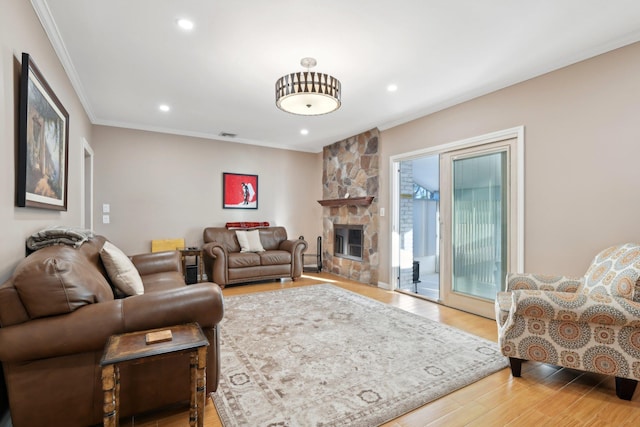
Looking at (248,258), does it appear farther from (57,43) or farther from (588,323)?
(588,323)

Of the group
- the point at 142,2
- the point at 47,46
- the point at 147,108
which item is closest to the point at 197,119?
the point at 147,108

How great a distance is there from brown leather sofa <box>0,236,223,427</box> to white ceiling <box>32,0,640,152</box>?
6.12 ft

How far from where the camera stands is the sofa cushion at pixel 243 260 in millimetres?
4805

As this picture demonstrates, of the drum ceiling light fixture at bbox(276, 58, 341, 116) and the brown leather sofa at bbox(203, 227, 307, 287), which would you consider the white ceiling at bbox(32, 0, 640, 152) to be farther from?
the brown leather sofa at bbox(203, 227, 307, 287)

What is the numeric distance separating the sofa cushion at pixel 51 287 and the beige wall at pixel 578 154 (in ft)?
12.1

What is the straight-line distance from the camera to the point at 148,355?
1291 millimetres

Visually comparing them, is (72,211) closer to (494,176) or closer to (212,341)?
(212,341)

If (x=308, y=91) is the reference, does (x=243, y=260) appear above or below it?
below

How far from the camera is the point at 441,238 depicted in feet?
13.1

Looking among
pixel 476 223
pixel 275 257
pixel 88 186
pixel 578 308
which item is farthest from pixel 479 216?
pixel 88 186

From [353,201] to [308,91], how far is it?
3.01m

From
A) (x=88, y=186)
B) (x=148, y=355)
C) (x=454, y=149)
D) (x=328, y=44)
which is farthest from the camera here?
(x=88, y=186)

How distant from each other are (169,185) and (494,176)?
16.1ft

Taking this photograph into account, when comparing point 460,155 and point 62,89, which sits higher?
point 62,89
